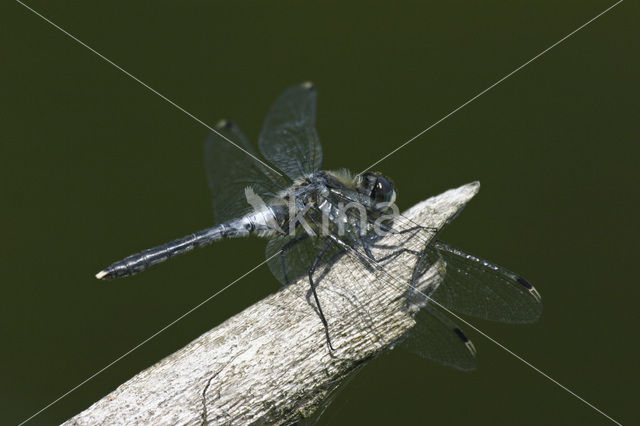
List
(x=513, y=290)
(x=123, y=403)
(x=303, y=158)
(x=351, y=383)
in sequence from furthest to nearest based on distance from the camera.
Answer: (x=303, y=158), (x=513, y=290), (x=351, y=383), (x=123, y=403)

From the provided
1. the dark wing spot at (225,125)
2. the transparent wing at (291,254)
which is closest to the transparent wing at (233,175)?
the dark wing spot at (225,125)

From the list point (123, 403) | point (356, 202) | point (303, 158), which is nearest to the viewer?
point (123, 403)

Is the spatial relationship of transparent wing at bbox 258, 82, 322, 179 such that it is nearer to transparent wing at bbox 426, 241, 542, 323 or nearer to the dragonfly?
the dragonfly

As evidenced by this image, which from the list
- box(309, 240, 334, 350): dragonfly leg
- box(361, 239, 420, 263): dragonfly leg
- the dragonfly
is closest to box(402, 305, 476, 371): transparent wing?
the dragonfly

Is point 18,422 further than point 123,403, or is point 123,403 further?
point 18,422

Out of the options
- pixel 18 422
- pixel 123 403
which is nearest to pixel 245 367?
pixel 123 403

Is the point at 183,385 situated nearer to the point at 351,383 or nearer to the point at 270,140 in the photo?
the point at 351,383
